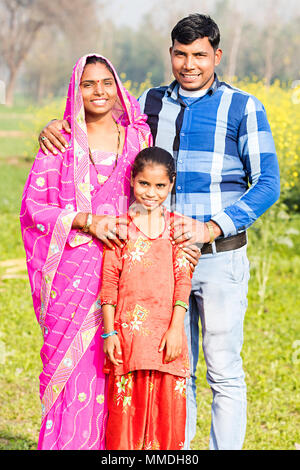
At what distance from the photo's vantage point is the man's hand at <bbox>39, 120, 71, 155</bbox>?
251 cm

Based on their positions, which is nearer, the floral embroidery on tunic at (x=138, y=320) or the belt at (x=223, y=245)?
the floral embroidery on tunic at (x=138, y=320)

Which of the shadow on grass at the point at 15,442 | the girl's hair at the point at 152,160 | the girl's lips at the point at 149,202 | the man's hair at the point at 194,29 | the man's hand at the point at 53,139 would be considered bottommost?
the shadow on grass at the point at 15,442

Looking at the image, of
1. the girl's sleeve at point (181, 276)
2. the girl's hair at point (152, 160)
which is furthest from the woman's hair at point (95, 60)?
the girl's sleeve at point (181, 276)

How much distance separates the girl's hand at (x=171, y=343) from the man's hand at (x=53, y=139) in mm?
898

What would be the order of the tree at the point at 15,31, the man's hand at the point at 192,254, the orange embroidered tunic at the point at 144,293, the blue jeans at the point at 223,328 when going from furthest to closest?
1. the tree at the point at 15,31
2. the blue jeans at the point at 223,328
3. the man's hand at the point at 192,254
4. the orange embroidered tunic at the point at 144,293

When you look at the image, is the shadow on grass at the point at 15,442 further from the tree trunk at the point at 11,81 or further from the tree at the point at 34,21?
the tree trunk at the point at 11,81

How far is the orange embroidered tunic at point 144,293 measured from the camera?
2.35 metres

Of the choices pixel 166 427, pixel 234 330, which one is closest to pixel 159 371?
pixel 166 427

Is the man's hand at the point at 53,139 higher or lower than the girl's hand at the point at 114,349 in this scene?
higher

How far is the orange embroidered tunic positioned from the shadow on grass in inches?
51.5

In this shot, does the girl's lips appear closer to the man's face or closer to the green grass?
the man's face

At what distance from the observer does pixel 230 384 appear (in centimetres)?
276

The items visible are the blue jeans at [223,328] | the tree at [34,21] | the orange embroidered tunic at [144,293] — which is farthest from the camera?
the tree at [34,21]
